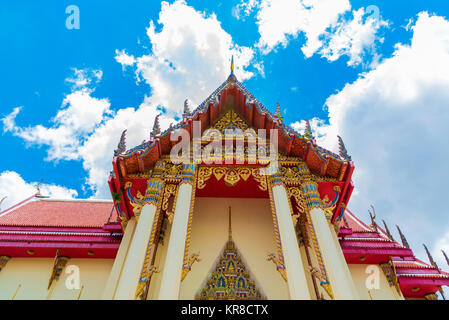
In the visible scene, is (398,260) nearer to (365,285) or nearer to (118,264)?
(365,285)

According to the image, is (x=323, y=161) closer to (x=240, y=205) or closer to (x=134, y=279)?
(x=240, y=205)

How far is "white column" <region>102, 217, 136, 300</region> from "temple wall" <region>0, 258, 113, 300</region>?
64.9 inches

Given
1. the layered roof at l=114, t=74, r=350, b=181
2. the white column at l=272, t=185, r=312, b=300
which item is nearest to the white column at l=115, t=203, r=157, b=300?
the layered roof at l=114, t=74, r=350, b=181

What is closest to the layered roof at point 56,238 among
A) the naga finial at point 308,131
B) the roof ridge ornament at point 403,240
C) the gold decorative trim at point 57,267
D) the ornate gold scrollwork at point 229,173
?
the gold decorative trim at point 57,267

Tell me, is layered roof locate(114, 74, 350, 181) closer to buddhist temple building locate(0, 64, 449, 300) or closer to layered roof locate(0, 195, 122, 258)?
buddhist temple building locate(0, 64, 449, 300)

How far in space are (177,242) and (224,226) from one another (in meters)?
3.24

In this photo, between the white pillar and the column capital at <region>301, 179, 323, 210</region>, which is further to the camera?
the column capital at <region>301, 179, 323, 210</region>

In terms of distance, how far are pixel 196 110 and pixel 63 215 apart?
682 centimetres

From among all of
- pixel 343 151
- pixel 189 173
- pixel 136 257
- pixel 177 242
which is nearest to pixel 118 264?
pixel 136 257

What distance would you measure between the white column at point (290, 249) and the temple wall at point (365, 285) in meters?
3.42

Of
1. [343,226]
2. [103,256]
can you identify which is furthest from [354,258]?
[103,256]

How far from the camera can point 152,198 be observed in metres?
5.72

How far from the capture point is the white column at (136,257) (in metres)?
4.28

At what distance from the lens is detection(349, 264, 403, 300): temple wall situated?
22.9 ft
